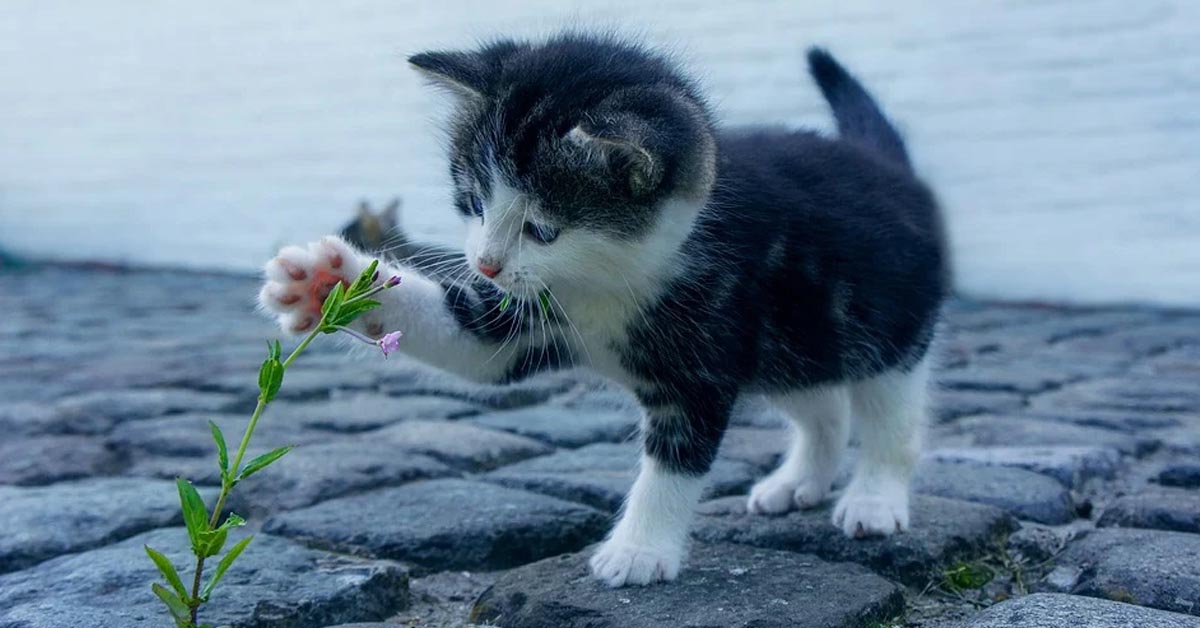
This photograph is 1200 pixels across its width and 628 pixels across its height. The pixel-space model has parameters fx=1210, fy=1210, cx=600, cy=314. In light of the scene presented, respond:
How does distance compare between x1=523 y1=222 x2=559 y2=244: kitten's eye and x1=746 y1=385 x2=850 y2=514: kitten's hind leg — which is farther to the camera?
x1=746 y1=385 x2=850 y2=514: kitten's hind leg

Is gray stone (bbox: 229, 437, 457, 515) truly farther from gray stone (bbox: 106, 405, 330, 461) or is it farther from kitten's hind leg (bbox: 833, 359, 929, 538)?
kitten's hind leg (bbox: 833, 359, 929, 538)

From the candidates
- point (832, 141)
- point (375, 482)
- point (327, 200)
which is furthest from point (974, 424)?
point (327, 200)

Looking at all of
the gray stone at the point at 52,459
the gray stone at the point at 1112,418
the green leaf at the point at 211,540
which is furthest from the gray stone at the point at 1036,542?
the gray stone at the point at 52,459

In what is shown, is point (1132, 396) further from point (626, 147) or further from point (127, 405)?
point (127, 405)

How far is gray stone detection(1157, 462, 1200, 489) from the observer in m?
2.65

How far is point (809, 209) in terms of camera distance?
2.23 metres

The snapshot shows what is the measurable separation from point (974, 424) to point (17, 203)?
9.92m

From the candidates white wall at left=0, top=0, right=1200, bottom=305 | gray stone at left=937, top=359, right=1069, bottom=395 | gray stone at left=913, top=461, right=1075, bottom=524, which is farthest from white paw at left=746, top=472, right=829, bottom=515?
gray stone at left=937, top=359, right=1069, bottom=395

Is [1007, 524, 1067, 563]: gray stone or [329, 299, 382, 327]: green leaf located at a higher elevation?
[329, 299, 382, 327]: green leaf

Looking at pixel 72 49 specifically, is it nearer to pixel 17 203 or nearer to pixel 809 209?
pixel 17 203

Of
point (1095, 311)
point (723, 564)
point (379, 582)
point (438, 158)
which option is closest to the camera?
point (379, 582)

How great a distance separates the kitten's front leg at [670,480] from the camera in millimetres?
1989

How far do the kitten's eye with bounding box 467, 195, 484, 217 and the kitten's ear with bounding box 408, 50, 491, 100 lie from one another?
0.57ft

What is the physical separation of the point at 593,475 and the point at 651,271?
34.6 inches
